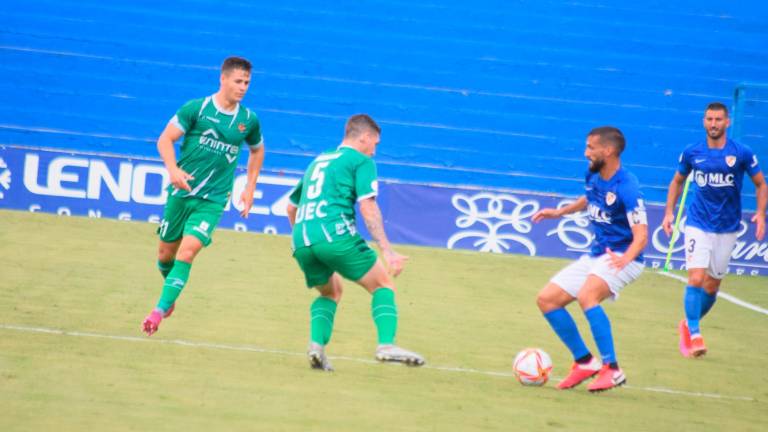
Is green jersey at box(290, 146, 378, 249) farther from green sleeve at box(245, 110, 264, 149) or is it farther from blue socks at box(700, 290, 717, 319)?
blue socks at box(700, 290, 717, 319)

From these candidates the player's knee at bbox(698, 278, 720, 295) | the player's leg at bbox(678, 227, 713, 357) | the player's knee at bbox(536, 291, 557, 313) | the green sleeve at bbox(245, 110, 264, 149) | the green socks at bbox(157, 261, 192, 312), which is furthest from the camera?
the player's knee at bbox(698, 278, 720, 295)

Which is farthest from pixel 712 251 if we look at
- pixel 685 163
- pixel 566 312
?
pixel 566 312

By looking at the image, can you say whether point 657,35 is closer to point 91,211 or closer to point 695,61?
point 695,61

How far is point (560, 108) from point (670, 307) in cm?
675

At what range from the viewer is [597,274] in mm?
8641

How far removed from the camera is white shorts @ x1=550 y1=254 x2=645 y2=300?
864 cm

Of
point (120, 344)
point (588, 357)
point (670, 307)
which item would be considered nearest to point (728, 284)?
point (670, 307)

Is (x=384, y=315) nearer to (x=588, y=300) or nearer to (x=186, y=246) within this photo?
(x=588, y=300)

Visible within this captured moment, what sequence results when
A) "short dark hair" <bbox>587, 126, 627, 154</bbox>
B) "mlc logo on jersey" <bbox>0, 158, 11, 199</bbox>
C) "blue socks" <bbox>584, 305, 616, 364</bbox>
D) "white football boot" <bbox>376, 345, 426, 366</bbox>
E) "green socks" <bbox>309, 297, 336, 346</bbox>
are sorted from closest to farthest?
"white football boot" <bbox>376, 345, 426, 366</bbox> → "green socks" <bbox>309, 297, 336, 346</bbox> → "blue socks" <bbox>584, 305, 616, 364</bbox> → "short dark hair" <bbox>587, 126, 627, 154</bbox> → "mlc logo on jersey" <bbox>0, 158, 11, 199</bbox>

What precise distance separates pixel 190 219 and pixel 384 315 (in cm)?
208

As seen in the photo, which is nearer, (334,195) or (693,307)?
(334,195)

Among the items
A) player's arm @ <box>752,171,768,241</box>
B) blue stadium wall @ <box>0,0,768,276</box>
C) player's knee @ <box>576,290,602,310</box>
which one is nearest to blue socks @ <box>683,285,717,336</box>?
player's arm @ <box>752,171,768,241</box>

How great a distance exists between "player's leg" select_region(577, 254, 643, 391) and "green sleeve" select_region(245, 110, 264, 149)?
9.59ft

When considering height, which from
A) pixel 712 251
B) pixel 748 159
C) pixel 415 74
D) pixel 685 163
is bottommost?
pixel 712 251
